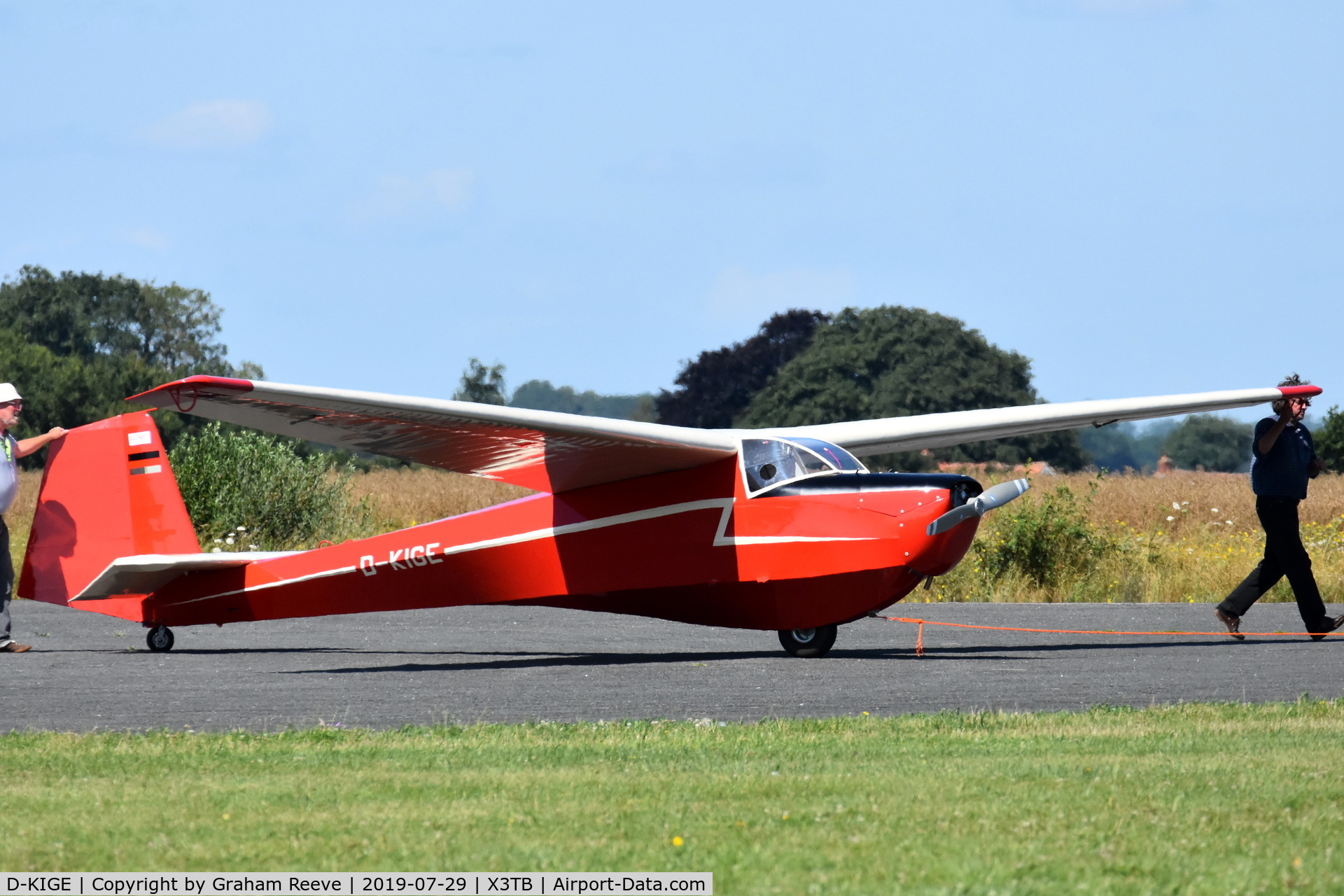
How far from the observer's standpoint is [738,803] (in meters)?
5.49

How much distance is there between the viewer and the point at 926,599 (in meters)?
19.2

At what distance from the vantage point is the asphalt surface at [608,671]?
8.77 m

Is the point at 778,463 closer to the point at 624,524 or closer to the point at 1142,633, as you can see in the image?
the point at 624,524

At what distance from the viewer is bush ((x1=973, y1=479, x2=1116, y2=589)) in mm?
19531

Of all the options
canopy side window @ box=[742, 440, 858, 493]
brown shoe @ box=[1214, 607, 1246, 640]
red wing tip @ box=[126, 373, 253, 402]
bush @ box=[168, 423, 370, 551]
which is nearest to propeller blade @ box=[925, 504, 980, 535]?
canopy side window @ box=[742, 440, 858, 493]

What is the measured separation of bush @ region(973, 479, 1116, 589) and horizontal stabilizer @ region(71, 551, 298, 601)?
10048 mm

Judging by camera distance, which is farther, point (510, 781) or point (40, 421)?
point (40, 421)

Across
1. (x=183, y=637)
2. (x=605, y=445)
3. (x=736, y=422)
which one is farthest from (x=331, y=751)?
(x=736, y=422)

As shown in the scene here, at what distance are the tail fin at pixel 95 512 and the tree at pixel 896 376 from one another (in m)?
63.1

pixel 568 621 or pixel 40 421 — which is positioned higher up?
pixel 40 421

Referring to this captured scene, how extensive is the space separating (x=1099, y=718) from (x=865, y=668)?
334 cm

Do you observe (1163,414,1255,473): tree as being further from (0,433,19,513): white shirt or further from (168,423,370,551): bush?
(0,433,19,513): white shirt

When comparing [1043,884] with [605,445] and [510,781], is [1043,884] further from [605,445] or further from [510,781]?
[605,445]

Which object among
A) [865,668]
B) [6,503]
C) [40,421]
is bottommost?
[865,668]
